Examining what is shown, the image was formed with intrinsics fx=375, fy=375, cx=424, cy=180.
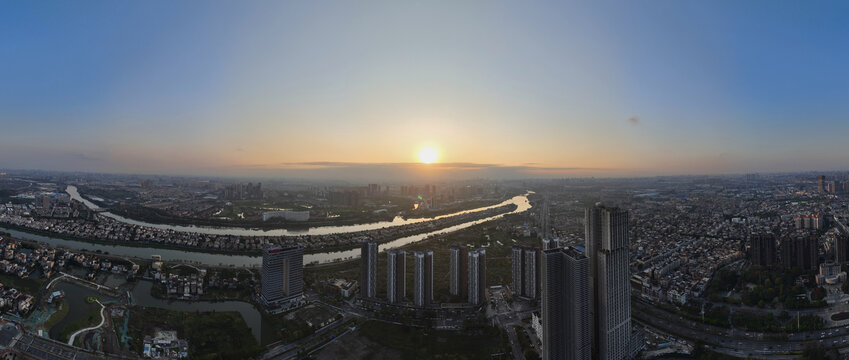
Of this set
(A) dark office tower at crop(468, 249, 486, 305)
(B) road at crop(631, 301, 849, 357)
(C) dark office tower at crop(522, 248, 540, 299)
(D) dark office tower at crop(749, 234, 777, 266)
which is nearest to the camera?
(B) road at crop(631, 301, 849, 357)

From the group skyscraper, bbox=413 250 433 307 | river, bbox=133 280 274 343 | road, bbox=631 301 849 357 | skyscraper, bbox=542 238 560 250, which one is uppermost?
skyscraper, bbox=542 238 560 250

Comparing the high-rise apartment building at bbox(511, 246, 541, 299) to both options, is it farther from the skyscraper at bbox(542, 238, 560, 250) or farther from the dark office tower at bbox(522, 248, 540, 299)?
the skyscraper at bbox(542, 238, 560, 250)

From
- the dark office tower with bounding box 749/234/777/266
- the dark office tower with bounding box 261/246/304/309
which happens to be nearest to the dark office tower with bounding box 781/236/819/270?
the dark office tower with bounding box 749/234/777/266

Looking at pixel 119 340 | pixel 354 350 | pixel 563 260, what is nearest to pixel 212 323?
pixel 119 340

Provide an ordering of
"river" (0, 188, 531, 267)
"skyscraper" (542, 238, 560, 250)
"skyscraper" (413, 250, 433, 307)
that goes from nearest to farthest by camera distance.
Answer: "skyscraper" (413, 250, 433, 307), "skyscraper" (542, 238, 560, 250), "river" (0, 188, 531, 267)

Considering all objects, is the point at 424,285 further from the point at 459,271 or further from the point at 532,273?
the point at 532,273

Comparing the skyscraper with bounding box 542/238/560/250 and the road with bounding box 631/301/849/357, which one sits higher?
the skyscraper with bounding box 542/238/560/250
